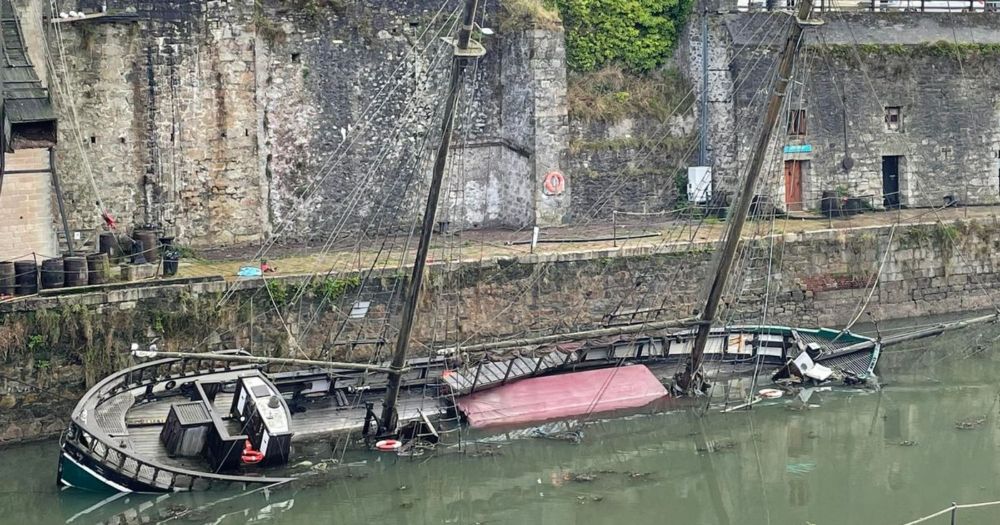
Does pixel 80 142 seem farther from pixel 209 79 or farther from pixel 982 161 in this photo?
pixel 982 161

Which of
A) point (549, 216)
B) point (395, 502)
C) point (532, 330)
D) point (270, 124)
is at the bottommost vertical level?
point (395, 502)

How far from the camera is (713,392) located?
24.4m

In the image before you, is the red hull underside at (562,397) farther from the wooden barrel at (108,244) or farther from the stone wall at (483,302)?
the wooden barrel at (108,244)

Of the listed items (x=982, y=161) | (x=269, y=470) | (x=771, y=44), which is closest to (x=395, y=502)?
(x=269, y=470)

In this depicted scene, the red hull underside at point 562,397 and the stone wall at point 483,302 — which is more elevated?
the stone wall at point 483,302

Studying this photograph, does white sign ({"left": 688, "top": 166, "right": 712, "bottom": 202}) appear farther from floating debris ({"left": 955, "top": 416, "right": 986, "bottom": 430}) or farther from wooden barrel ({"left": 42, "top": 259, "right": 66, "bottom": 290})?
wooden barrel ({"left": 42, "top": 259, "right": 66, "bottom": 290})

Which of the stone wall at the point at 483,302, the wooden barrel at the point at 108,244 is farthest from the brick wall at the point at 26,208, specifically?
the stone wall at the point at 483,302

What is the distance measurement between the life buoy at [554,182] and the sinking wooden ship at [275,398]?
548 centimetres

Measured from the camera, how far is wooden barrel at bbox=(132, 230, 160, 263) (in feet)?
81.1

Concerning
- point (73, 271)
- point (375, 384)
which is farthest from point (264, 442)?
point (73, 271)

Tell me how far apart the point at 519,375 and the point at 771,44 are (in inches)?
473

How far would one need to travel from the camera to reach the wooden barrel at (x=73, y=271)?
73.3 feet

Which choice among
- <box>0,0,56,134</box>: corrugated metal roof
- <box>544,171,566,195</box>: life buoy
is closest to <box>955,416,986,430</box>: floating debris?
<box>544,171,566,195</box>: life buoy

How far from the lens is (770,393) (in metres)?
24.2
